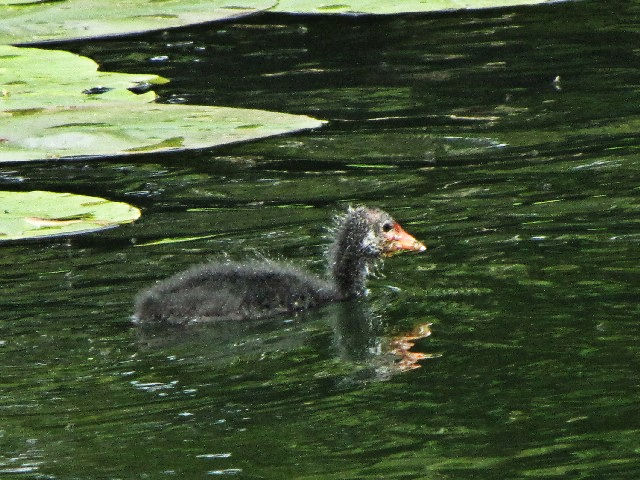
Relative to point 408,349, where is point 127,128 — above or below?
above

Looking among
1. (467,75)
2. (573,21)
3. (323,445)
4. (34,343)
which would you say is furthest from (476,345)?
(573,21)

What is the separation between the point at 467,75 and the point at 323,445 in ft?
21.2

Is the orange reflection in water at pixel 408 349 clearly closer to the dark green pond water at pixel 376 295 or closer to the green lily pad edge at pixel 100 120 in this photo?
the dark green pond water at pixel 376 295

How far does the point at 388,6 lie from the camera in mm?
12680

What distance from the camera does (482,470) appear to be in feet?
14.8

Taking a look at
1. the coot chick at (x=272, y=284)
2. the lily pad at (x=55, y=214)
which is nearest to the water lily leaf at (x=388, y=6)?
the lily pad at (x=55, y=214)

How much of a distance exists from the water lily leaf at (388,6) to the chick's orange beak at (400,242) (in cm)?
575

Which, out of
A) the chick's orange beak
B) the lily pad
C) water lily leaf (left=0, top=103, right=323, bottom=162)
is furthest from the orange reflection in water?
water lily leaf (left=0, top=103, right=323, bottom=162)

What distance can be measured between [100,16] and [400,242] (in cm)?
669

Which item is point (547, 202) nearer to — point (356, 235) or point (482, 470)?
point (356, 235)

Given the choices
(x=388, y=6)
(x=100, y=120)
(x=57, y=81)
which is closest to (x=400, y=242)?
(x=100, y=120)

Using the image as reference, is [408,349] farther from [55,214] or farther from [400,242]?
[55,214]

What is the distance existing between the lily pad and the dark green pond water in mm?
112

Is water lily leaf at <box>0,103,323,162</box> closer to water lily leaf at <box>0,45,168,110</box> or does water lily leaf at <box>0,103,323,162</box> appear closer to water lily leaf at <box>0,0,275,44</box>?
water lily leaf at <box>0,45,168,110</box>
